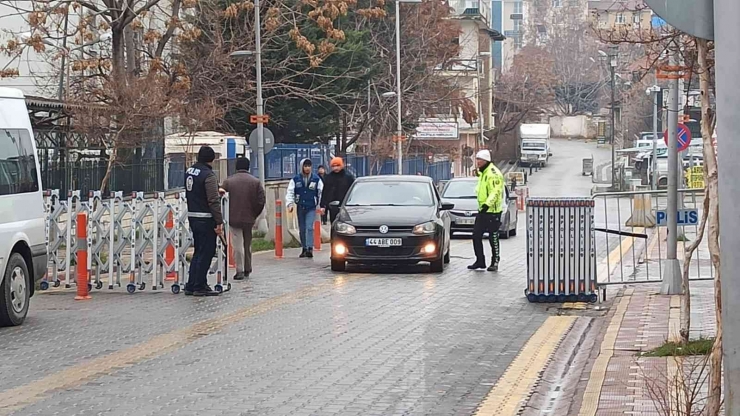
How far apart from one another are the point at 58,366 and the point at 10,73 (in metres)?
17.6

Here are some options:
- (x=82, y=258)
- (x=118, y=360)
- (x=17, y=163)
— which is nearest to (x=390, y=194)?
(x=82, y=258)

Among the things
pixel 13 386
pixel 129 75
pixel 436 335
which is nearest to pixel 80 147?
pixel 129 75

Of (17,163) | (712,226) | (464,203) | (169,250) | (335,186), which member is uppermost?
(17,163)

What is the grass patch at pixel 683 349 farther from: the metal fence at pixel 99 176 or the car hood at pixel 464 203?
the car hood at pixel 464 203

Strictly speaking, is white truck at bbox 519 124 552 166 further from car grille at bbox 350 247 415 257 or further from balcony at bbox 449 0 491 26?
car grille at bbox 350 247 415 257

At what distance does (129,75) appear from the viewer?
26.6m

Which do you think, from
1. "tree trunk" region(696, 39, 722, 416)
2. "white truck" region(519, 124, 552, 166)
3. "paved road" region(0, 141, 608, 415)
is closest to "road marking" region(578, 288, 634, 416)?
"paved road" region(0, 141, 608, 415)

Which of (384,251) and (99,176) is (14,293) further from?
(99,176)

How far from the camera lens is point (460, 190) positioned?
3041 cm

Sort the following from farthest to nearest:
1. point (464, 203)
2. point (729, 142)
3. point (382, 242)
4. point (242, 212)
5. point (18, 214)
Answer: point (464, 203) → point (382, 242) → point (242, 212) → point (18, 214) → point (729, 142)

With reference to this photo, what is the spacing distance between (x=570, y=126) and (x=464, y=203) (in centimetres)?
10368

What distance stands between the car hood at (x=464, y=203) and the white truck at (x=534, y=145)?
219 ft

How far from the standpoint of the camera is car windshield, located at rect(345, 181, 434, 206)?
66.3ft

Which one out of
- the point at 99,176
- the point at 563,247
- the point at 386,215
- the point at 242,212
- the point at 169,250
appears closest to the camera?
the point at 563,247
